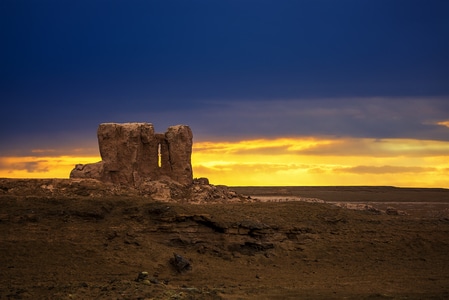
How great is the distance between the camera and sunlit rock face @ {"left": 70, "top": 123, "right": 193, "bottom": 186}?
4684 cm

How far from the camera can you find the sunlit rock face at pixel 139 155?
154 ft

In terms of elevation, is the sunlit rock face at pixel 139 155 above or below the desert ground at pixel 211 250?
above

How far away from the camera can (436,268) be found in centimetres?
4178

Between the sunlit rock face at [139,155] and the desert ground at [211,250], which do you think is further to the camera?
the sunlit rock face at [139,155]

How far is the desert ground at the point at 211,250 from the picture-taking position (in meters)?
33.5

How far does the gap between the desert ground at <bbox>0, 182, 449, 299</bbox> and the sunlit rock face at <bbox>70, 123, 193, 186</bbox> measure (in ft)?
13.3

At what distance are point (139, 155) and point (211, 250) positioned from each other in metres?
10.3

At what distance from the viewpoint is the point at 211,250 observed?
40500mm

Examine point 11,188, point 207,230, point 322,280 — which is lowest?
point 322,280

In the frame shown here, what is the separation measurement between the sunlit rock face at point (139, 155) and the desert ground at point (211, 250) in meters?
4.05

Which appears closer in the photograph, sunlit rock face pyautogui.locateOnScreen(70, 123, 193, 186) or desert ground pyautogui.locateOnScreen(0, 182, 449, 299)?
desert ground pyautogui.locateOnScreen(0, 182, 449, 299)

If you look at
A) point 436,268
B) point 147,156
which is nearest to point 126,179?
point 147,156

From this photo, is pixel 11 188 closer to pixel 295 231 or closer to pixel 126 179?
pixel 126 179

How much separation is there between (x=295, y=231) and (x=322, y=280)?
235 inches
